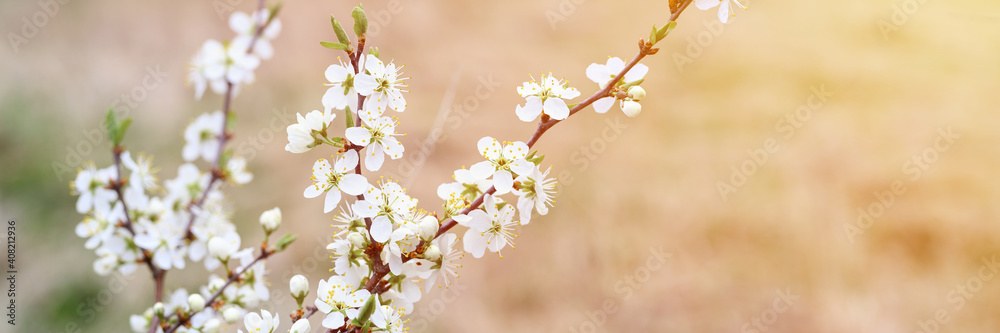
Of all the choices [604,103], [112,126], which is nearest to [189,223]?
[112,126]

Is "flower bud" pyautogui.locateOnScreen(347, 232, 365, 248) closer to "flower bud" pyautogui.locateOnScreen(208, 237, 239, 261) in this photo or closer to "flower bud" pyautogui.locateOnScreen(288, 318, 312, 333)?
"flower bud" pyautogui.locateOnScreen(288, 318, 312, 333)

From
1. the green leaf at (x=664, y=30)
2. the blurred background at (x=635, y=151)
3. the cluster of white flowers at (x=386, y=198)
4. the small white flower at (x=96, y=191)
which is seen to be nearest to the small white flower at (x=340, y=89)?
the cluster of white flowers at (x=386, y=198)

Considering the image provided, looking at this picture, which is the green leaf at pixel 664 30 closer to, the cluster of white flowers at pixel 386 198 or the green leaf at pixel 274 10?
the cluster of white flowers at pixel 386 198

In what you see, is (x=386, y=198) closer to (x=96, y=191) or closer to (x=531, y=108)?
(x=531, y=108)

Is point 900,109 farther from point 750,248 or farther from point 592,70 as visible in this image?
point 592,70

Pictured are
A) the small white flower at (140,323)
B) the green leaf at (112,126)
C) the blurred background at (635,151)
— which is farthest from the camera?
the blurred background at (635,151)

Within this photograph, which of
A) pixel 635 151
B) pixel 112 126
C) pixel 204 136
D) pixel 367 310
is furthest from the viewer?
pixel 635 151

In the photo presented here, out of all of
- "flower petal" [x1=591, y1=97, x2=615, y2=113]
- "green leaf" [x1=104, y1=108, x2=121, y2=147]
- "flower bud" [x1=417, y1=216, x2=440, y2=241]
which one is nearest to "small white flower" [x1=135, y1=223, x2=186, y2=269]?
"green leaf" [x1=104, y1=108, x2=121, y2=147]
